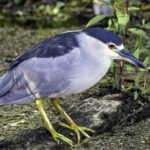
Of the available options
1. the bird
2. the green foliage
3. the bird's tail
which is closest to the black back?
the bird

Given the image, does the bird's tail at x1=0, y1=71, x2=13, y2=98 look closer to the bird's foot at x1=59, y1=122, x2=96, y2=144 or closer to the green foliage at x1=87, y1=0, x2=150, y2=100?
the bird's foot at x1=59, y1=122, x2=96, y2=144

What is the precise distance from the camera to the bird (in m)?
2.61

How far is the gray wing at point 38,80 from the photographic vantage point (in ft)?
8.77

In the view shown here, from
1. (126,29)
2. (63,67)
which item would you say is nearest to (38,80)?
(63,67)

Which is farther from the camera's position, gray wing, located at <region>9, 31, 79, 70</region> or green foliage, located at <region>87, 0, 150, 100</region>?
green foliage, located at <region>87, 0, 150, 100</region>

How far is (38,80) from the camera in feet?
8.97

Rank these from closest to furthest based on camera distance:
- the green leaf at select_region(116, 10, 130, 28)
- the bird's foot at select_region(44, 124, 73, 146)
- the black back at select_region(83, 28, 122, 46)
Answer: the black back at select_region(83, 28, 122, 46) → the bird's foot at select_region(44, 124, 73, 146) → the green leaf at select_region(116, 10, 130, 28)

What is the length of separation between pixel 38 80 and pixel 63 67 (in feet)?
0.76

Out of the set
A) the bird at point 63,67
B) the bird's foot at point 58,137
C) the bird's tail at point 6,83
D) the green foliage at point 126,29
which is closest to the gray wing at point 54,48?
the bird at point 63,67

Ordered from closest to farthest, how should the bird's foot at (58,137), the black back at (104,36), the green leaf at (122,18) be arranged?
the black back at (104,36) < the bird's foot at (58,137) < the green leaf at (122,18)

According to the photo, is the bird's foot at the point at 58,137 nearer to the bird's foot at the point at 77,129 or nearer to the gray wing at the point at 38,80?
the bird's foot at the point at 77,129

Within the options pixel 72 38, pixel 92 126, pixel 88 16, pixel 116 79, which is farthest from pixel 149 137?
pixel 88 16

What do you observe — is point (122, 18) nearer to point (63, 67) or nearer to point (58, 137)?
point (63, 67)

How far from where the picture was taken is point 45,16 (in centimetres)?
686
